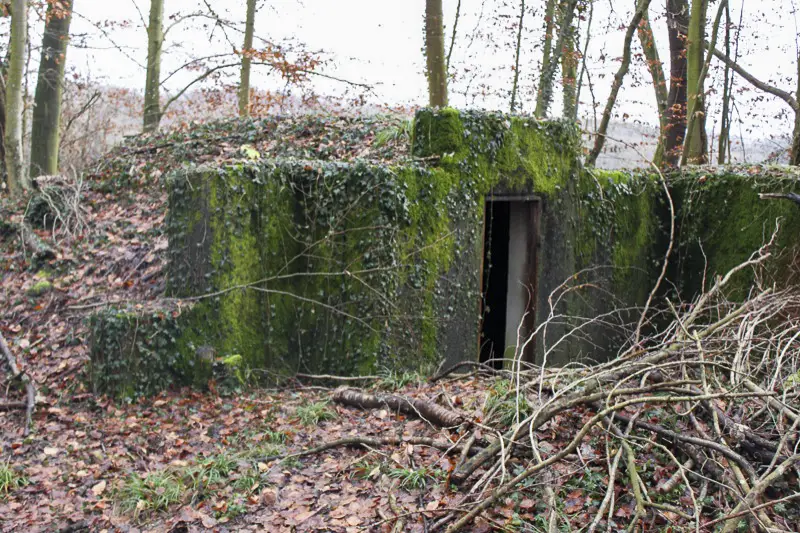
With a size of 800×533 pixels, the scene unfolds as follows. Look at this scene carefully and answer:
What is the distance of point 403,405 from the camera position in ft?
19.3

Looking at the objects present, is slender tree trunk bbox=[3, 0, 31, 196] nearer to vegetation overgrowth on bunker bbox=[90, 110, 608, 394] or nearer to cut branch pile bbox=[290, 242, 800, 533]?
vegetation overgrowth on bunker bbox=[90, 110, 608, 394]

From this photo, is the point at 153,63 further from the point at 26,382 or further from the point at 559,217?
the point at 559,217

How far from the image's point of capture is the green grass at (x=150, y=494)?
16.1 ft

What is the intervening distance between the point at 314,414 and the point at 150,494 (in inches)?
60.8

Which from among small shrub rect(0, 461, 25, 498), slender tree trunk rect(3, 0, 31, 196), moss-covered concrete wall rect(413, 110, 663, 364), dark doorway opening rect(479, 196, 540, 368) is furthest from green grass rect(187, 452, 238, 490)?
slender tree trunk rect(3, 0, 31, 196)

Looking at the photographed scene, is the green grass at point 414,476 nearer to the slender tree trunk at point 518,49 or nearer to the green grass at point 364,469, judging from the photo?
the green grass at point 364,469

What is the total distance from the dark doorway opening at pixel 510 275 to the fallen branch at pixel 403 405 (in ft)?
7.65

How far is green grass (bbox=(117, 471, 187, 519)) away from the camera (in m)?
4.91

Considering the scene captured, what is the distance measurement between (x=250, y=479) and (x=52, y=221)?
6187 mm

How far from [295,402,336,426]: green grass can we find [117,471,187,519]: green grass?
1.23m

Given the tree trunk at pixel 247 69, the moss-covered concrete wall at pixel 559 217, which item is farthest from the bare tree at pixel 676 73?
the tree trunk at pixel 247 69

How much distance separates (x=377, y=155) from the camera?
8.80 metres

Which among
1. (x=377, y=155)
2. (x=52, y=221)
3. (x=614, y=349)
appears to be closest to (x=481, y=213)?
(x=377, y=155)

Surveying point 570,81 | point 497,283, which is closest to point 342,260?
point 497,283
